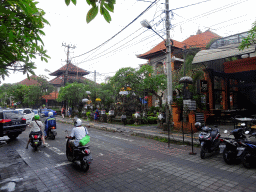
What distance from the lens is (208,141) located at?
612 centimetres

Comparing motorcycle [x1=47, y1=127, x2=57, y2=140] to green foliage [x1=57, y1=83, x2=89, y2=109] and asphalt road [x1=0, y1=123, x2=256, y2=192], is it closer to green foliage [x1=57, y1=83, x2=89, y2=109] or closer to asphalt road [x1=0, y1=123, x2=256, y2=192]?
asphalt road [x1=0, y1=123, x2=256, y2=192]

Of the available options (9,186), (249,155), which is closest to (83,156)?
(9,186)

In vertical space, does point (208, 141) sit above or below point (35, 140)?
above

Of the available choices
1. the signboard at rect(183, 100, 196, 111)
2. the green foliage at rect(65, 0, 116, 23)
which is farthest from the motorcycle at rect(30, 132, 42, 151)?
the signboard at rect(183, 100, 196, 111)

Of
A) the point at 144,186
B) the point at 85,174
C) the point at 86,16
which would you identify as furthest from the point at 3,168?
the point at 86,16

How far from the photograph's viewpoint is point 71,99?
2514 centimetres

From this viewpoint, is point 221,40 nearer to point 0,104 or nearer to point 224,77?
point 224,77

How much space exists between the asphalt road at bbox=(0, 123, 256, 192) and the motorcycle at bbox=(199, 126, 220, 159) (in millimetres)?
276

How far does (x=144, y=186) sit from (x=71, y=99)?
22702mm

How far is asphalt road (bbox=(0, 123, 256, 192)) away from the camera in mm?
4086

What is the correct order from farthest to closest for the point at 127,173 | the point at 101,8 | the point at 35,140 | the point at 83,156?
the point at 35,140 < the point at 83,156 < the point at 127,173 < the point at 101,8

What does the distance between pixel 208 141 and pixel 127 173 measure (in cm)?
309

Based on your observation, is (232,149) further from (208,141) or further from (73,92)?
(73,92)

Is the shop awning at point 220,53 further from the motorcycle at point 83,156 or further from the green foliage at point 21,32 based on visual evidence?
the green foliage at point 21,32
